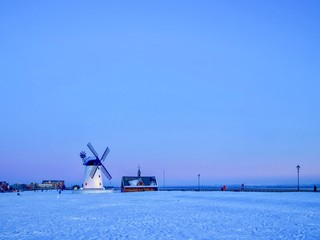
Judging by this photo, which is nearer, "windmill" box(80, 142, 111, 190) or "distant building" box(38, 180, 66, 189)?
"windmill" box(80, 142, 111, 190)

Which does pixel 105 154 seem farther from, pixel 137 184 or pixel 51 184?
pixel 51 184

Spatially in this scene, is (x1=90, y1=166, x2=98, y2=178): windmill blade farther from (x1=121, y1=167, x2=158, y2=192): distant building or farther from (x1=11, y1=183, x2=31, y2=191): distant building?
(x1=11, y1=183, x2=31, y2=191): distant building

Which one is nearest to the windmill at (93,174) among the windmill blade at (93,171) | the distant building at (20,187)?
the windmill blade at (93,171)

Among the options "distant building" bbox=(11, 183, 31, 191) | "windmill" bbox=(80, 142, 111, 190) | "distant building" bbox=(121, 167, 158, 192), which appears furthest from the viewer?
"distant building" bbox=(11, 183, 31, 191)

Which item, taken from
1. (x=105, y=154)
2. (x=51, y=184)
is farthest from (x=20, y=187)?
(x=105, y=154)

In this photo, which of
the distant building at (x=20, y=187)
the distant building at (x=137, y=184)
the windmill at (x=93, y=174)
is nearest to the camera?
the windmill at (x=93, y=174)

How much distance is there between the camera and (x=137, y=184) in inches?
3376

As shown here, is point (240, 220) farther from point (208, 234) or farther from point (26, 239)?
point (26, 239)

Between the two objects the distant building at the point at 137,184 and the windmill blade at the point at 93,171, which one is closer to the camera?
the windmill blade at the point at 93,171

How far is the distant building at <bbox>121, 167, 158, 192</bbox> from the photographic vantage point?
278 ft

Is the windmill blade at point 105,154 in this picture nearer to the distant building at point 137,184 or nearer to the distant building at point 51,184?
the distant building at point 137,184

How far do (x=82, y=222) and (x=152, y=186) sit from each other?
67.6 metres

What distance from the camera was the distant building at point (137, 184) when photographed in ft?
278

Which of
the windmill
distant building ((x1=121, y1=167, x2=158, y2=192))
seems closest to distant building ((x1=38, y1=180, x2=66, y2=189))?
distant building ((x1=121, y1=167, x2=158, y2=192))
